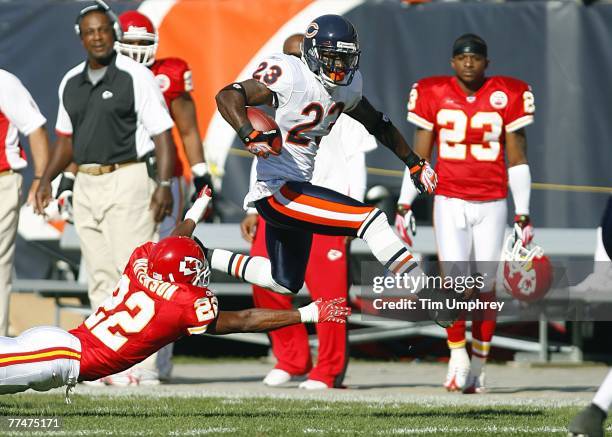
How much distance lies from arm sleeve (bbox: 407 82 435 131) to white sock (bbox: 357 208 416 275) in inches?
72.0

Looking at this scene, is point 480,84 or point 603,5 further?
point 603,5

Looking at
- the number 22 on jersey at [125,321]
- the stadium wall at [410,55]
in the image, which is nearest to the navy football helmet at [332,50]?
the number 22 on jersey at [125,321]

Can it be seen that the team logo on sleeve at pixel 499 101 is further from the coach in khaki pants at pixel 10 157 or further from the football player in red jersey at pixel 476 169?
the coach in khaki pants at pixel 10 157

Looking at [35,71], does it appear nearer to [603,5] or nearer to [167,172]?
[167,172]

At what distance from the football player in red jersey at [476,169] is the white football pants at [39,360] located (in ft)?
9.26

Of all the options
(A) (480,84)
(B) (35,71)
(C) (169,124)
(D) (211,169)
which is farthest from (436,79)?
(B) (35,71)

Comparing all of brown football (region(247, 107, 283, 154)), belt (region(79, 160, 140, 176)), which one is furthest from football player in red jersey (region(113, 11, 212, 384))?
brown football (region(247, 107, 283, 154))

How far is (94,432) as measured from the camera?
235 inches

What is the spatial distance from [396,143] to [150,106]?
1.64 meters

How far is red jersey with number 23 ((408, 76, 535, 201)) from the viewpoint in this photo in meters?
8.43

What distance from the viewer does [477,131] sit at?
8430 millimetres

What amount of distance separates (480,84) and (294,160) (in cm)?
191

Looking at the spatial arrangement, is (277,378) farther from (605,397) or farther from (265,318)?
(605,397)

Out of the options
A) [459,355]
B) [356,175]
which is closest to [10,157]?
[356,175]
